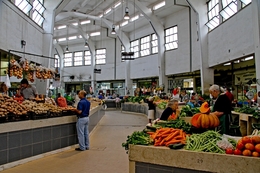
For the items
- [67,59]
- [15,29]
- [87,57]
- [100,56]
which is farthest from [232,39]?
[67,59]

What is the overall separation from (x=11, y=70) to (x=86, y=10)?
1552 cm

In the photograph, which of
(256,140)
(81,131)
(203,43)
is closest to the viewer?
(256,140)

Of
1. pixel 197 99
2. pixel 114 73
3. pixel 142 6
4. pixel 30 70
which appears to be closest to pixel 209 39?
pixel 197 99

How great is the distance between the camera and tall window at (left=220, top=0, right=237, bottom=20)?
10.5m

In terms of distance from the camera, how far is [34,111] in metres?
5.52

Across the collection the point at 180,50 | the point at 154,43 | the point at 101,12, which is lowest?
the point at 180,50

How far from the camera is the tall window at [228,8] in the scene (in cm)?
1053

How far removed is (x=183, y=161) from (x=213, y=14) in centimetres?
1181

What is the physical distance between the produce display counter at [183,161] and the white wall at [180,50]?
1419 cm

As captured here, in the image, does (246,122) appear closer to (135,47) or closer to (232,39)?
(232,39)

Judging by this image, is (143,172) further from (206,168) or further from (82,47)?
(82,47)

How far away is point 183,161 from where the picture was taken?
9.52ft

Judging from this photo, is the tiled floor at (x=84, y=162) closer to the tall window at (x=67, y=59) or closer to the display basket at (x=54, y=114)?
the display basket at (x=54, y=114)

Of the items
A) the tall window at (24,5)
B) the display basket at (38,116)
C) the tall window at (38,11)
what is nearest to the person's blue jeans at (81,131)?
the display basket at (38,116)
